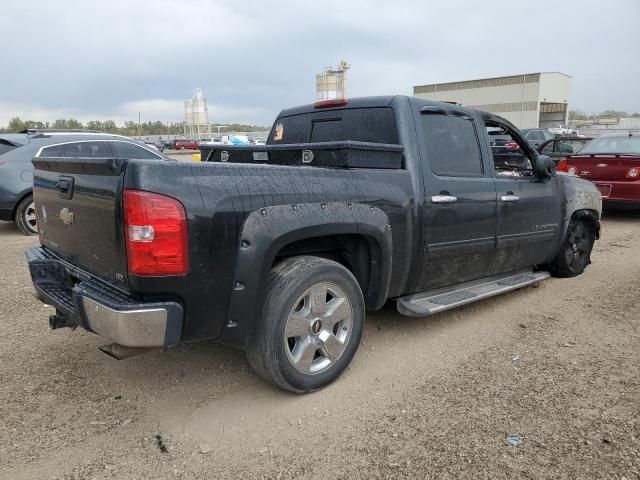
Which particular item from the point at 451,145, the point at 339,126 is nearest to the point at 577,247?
the point at 451,145

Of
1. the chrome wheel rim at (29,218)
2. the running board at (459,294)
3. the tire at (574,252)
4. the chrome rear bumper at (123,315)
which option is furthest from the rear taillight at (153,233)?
the chrome wheel rim at (29,218)

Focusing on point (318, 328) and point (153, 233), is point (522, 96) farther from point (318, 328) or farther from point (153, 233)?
point (153, 233)

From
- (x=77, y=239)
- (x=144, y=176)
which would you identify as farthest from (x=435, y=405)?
(x=77, y=239)

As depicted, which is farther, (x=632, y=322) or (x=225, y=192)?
(x=632, y=322)

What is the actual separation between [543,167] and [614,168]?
5.26 meters

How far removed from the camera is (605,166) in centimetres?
907

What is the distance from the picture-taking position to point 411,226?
3535 mm

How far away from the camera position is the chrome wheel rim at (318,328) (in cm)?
299

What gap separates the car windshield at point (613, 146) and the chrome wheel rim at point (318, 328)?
8.31 meters

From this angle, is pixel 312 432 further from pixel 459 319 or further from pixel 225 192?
pixel 459 319

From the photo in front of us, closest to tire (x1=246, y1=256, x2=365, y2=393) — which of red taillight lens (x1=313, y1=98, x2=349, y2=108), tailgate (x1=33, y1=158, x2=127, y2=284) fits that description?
tailgate (x1=33, y1=158, x2=127, y2=284)

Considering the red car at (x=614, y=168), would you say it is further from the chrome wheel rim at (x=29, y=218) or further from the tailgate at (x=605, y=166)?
the chrome wheel rim at (x=29, y=218)

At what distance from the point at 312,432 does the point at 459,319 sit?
210 cm

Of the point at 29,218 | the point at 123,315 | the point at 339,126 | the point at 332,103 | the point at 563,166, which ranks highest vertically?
the point at 332,103
